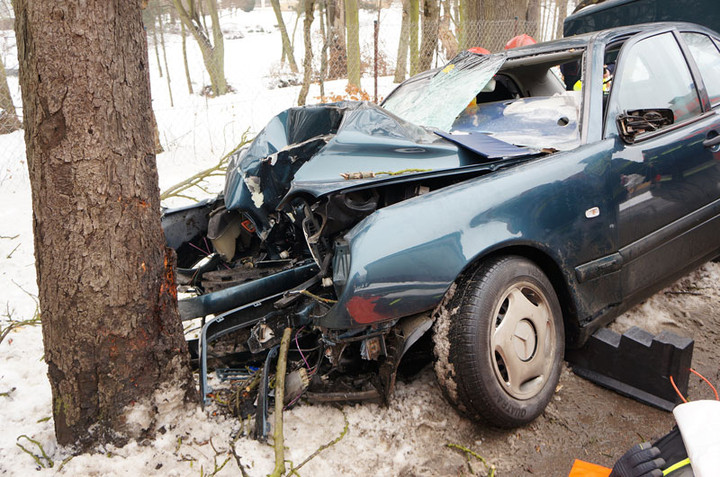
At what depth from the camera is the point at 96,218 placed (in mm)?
1945

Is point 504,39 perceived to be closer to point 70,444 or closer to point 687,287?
point 687,287

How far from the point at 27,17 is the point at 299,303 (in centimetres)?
154

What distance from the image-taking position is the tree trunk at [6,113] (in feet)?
26.3

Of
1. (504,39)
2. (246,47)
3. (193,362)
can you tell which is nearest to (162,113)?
(504,39)

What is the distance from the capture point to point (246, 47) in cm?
3384

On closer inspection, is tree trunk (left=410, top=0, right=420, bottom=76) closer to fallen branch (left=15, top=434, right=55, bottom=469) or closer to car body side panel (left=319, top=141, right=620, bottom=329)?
car body side panel (left=319, top=141, right=620, bottom=329)

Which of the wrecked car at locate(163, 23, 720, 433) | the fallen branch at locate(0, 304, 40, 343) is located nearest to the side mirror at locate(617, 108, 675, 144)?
the wrecked car at locate(163, 23, 720, 433)

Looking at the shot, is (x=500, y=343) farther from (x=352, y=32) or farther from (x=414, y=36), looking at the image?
(x=352, y=32)

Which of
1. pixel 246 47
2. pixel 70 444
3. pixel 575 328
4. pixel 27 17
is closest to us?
pixel 27 17

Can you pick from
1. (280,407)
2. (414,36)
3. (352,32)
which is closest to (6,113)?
(414,36)

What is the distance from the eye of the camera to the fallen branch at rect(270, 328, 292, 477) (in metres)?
1.92

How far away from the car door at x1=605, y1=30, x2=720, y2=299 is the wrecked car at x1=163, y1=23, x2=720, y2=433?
0.01 m

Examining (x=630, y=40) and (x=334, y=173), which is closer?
(x=334, y=173)

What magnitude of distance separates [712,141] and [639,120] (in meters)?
0.74
